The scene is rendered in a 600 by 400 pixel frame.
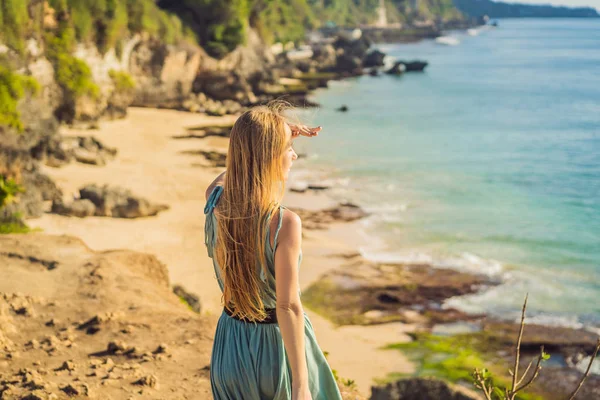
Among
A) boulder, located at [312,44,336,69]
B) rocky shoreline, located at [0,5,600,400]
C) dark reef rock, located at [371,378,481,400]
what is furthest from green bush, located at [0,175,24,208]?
boulder, located at [312,44,336,69]

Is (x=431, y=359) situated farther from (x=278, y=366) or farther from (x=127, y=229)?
(x=278, y=366)

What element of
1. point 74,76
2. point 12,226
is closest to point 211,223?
point 12,226

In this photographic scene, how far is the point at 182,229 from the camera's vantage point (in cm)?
1664

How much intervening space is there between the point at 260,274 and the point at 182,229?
13762 mm

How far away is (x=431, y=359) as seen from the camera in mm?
11680

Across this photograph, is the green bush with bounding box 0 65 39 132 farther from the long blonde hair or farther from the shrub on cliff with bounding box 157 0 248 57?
the shrub on cliff with bounding box 157 0 248 57

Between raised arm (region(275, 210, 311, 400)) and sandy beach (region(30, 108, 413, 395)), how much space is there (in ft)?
22.9

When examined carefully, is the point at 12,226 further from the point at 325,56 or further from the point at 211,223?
the point at 325,56

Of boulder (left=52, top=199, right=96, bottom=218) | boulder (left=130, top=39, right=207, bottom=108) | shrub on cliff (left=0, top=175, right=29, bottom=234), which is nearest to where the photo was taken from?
shrub on cliff (left=0, top=175, right=29, bottom=234)

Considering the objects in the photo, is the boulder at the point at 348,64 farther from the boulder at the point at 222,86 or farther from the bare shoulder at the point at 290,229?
the bare shoulder at the point at 290,229

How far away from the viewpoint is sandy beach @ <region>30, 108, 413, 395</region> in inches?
462

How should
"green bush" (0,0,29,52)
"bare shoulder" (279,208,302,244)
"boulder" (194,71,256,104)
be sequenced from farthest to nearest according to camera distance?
1. "boulder" (194,71,256,104)
2. "green bush" (0,0,29,52)
3. "bare shoulder" (279,208,302,244)

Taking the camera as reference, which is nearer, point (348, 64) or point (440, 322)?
point (440, 322)

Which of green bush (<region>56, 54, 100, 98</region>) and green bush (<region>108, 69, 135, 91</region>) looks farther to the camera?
green bush (<region>108, 69, 135, 91</region>)
